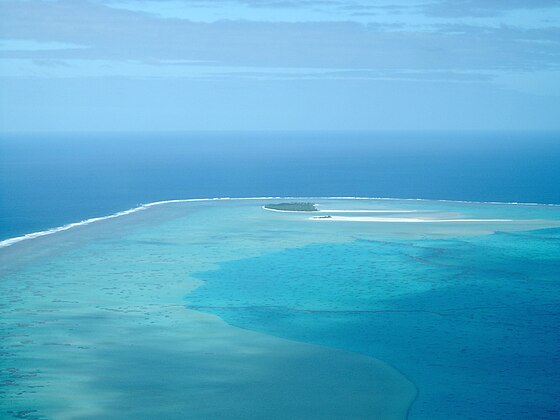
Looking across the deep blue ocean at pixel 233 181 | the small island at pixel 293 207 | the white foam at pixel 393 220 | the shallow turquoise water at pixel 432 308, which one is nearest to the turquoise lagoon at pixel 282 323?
the shallow turquoise water at pixel 432 308

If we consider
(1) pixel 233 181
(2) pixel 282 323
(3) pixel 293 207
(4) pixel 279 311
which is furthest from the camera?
(1) pixel 233 181

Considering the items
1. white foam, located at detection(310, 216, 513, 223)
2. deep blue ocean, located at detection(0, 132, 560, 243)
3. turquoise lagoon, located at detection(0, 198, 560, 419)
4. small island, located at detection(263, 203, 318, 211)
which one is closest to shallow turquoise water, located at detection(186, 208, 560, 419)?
turquoise lagoon, located at detection(0, 198, 560, 419)

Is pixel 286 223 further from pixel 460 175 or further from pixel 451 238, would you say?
pixel 460 175

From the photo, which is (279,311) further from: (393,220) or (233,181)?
(233,181)

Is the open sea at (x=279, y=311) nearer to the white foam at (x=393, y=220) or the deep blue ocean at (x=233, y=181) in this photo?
the white foam at (x=393, y=220)

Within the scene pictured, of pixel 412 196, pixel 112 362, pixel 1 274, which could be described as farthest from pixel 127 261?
pixel 412 196

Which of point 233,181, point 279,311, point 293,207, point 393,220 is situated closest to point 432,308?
point 279,311
